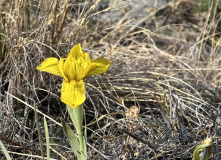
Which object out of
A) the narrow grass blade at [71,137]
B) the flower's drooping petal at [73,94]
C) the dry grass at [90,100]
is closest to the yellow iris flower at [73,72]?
the flower's drooping petal at [73,94]

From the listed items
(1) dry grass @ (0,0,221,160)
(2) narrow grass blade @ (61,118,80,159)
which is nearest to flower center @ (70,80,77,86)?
(2) narrow grass blade @ (61,118,80,159)

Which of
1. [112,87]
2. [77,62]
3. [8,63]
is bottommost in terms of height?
[112,87]

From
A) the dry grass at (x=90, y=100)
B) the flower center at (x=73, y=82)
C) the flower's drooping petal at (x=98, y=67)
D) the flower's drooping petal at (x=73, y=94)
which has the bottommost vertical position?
the dry grass at (x=90, y=100)

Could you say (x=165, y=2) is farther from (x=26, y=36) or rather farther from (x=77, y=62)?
(x=77, y=62)

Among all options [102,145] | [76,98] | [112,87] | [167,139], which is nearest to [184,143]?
[167,139]

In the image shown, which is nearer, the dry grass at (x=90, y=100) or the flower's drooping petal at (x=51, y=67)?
the flower's drooping petal at (x=51, y=67)

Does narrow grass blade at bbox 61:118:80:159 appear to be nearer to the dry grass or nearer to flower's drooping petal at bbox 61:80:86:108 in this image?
flower's drooping petal at bbox 61:80:86:108

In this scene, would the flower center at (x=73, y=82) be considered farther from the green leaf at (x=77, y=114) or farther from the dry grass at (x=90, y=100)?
the dry grass at (x=90, y=100)

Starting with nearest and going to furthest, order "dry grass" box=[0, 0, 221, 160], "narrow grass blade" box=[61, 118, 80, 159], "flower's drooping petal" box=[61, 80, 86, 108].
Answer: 1. "flower's drooping petal" box=[61, 80, 86, 108]
2. "narrow grass blade" box=[61, 118, 80, 159]
3. "dry grass" box=[0, 0, 221, 160]

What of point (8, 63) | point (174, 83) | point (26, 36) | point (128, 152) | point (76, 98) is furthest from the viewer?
point (174, 83)
